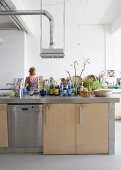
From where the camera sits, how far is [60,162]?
374cm

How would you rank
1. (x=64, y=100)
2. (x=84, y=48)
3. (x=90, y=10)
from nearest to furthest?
(x=64, y=100), (x=90, y=10), (x=84, y=48)

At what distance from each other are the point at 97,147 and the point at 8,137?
4.96 ft

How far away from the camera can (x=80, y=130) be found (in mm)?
4105

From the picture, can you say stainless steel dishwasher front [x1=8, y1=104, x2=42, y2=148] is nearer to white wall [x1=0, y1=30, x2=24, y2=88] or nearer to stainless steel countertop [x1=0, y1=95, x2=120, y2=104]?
stainless steel countertop [x1=0, y1=95, x2=120, y2=104]

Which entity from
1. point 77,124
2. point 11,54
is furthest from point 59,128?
point 11,54

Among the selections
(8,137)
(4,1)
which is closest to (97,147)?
(8,137)

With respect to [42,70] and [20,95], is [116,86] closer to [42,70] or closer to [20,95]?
[42,70]

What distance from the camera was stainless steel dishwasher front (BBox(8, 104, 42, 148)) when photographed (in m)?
4.14

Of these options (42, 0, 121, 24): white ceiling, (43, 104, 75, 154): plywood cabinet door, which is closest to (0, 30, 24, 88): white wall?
(42, 0, 121, 24): white ceiling

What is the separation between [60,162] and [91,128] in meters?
0.77

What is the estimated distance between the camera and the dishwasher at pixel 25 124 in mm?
4145

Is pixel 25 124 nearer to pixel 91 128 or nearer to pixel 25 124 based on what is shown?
pixel 25 124

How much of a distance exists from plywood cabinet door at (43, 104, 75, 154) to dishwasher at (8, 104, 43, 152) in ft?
0.41

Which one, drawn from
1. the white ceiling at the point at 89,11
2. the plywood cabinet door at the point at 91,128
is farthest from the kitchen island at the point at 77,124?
the white ceiling at the point at 89,11
